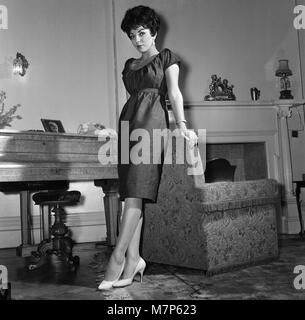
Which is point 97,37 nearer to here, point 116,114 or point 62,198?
point 116,114

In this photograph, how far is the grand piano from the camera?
310cm

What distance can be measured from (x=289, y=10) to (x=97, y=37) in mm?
2679

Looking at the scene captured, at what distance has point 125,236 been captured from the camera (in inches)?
88.5

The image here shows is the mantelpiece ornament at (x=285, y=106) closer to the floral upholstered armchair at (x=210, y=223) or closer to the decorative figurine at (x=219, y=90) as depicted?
the decorative figurine at (x=219, y=90)

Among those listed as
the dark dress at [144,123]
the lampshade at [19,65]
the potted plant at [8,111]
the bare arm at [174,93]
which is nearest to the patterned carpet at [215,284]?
the dark dress at [144,123]

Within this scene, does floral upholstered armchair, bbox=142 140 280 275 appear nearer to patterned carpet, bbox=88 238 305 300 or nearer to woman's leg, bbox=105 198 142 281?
patterned carpet, bbox=88 238 305 300

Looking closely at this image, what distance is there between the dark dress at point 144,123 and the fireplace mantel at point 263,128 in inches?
99.9

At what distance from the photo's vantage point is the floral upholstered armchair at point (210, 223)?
2588mm

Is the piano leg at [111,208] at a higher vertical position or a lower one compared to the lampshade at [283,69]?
lower

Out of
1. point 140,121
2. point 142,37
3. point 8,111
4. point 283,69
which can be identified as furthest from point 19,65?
point 283,69

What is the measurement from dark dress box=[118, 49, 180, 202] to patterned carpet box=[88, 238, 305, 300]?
525mm

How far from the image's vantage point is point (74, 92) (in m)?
4.76

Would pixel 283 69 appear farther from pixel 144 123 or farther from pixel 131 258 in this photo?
pixel 131 258
